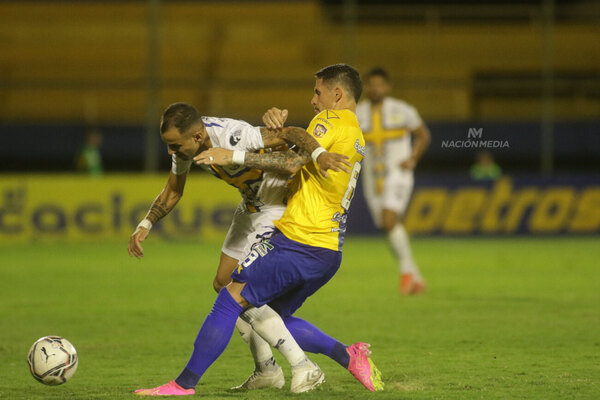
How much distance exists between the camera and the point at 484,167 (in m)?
22.5

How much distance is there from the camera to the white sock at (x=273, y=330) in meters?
5.41

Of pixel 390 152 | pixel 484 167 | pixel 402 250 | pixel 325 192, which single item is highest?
pixel 325 192

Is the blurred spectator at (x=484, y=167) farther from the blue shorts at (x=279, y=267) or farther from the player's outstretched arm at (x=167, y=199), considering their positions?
the blue shorts at (x=279, y=267)

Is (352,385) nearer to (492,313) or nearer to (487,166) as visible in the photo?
(492,313)

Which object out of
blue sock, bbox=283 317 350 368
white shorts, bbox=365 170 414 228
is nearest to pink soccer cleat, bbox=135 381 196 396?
blue sock, bbox=283 317 350 368

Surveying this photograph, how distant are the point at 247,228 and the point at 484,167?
1726 centimetres

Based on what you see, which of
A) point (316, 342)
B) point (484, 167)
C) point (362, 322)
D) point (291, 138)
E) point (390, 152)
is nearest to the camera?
point (291, 138)

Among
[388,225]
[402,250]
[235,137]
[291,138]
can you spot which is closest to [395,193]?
[388,225]

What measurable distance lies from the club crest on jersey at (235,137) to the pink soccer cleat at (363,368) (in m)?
1.43

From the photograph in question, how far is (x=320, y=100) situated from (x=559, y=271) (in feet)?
28.1

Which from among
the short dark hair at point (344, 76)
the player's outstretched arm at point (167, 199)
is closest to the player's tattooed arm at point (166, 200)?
the player's outstretched arm at point (167, 199)

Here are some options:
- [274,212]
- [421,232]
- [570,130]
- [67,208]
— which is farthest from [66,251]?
[570,130]

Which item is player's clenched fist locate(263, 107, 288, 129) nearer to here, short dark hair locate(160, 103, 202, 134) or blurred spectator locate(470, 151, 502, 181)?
short dark hair locate(160, 103, 202, 134)

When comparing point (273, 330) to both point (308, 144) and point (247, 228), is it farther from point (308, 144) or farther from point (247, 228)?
point (308, 144)
